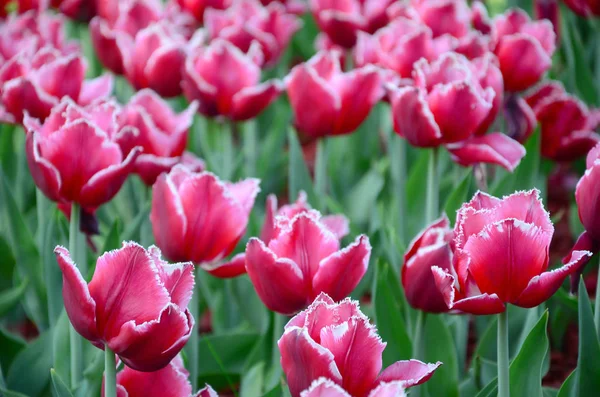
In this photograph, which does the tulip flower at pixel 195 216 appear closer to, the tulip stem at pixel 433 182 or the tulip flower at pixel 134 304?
the tulip flower at pixel 134 304

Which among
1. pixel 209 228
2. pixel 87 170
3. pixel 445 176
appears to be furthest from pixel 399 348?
pixel 445 176

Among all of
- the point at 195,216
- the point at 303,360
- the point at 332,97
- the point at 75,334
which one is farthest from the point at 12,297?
the point at 303,360

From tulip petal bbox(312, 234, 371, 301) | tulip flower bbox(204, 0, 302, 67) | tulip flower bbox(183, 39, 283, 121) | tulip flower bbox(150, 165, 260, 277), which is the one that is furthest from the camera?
tulip flower bbox(204, 0, 302, 67)

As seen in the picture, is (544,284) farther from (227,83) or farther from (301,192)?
(227,83)

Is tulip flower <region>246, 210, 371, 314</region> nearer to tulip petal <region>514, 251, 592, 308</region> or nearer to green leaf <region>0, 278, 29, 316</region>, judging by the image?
tulip petal <region>514, 251, 592, 308</region>

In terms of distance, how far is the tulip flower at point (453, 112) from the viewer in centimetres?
148

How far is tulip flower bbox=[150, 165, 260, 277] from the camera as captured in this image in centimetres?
128

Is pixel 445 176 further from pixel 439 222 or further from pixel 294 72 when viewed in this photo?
pixel 439 222

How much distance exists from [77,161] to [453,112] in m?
0.59

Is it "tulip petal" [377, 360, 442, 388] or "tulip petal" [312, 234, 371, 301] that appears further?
"tulip petal" [312, 234, 371, 301]


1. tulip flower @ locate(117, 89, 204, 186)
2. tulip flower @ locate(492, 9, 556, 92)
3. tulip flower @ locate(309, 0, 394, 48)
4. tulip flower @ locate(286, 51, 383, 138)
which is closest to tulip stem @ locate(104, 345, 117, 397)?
tulip flower @ locate(117, 89, 204, 186)

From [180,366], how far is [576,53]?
154cm

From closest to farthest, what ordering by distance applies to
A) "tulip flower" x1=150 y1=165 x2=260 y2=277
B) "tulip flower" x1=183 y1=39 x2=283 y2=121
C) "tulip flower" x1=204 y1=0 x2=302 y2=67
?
"tulip flower" x1=150 y1=165 x2=260 y2=277
"tulip flower" x1=183 y1=39 x2=283 y2=121
"tulip flower" x1=204 y1=0 x2=302 y2=67

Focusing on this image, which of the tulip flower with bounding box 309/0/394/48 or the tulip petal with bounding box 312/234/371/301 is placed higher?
the tulip petal with bounding box 312/234/371/301
